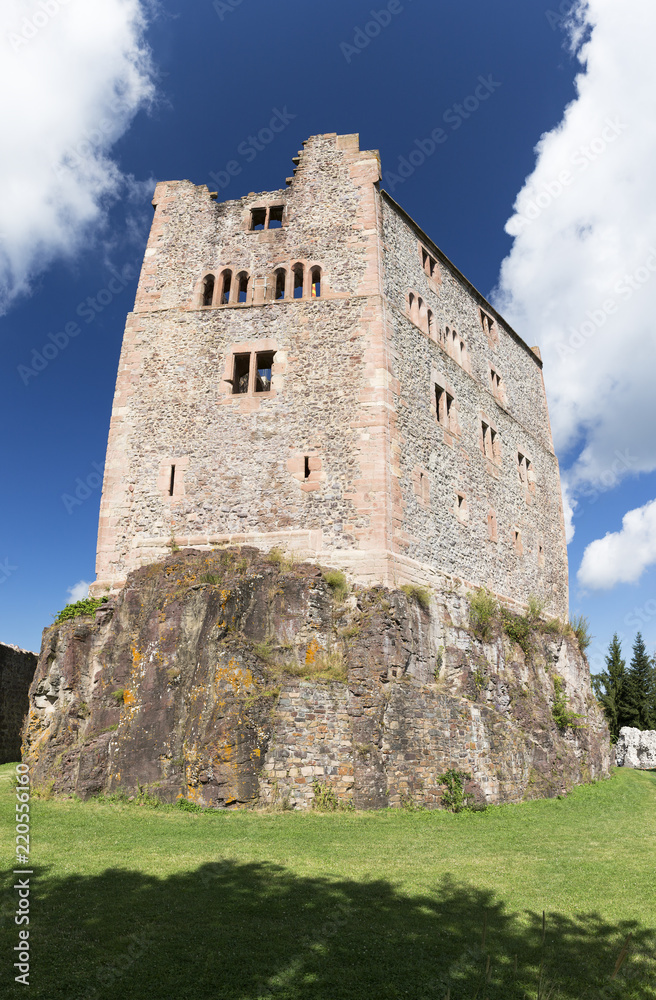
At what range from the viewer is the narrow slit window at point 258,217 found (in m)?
20.5

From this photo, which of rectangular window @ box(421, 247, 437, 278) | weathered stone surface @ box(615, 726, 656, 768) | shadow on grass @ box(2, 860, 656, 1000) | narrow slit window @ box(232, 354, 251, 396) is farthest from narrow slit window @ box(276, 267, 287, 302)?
weathered stone surface @ box(615, 726, 656, 768)

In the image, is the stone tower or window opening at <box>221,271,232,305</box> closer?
the stone tower

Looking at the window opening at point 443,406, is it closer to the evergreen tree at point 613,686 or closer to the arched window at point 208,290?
the arched window at point 208,290

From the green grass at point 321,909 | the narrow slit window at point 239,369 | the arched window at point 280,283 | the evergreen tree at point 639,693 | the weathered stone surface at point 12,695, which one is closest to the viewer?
the green grass at point 321,909

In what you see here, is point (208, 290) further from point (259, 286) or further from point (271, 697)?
point (271, 697)

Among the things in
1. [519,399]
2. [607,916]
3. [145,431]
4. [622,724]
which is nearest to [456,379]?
[519,399]

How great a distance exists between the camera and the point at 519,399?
2695 cm

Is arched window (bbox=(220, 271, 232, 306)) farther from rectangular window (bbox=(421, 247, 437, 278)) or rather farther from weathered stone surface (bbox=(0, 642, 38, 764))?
weathered stone surface (bbox=(0, 642, 38, 764))

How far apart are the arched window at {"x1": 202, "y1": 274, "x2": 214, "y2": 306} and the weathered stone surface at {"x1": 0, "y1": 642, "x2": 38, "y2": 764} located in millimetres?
13867

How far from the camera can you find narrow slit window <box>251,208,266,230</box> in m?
20.5

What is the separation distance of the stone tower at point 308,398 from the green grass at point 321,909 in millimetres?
6931

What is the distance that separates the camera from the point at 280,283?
1961 cm

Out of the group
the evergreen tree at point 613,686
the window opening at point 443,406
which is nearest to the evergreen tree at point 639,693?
the evergreen tree at point 613,686

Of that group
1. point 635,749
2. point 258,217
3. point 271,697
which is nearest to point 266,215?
point 258,217
